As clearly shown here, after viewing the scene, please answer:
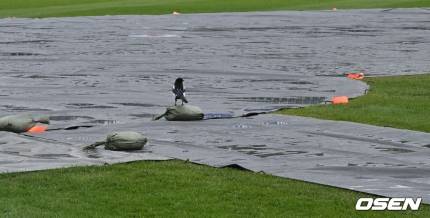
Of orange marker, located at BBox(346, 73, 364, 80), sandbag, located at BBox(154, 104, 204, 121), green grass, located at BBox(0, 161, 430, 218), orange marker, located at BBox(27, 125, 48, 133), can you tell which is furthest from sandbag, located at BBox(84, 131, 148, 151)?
orange marker, located at BBox(346, 73, 364, 80)

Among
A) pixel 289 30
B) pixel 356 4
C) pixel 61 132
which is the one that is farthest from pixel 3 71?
pixel 356 4

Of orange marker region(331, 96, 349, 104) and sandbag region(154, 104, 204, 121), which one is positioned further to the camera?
orange marker region(331, 96, 349, 104)

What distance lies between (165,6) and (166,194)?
41.3 metres

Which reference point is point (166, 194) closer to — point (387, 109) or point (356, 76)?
point (387, 109)

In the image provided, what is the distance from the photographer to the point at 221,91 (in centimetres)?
1652

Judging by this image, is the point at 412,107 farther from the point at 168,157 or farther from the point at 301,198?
the point at 301,198

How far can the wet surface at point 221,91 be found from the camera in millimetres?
10352

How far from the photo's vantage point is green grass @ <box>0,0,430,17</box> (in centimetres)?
4656

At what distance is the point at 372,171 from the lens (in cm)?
977

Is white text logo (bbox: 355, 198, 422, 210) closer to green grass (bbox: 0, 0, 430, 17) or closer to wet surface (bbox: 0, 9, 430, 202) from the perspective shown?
wet surface (bbox: 0, 9, 430, 202)

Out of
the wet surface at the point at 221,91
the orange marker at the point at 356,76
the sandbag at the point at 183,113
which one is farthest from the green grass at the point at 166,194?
the orange marker at the point at 356,76

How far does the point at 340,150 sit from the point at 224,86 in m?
6.46

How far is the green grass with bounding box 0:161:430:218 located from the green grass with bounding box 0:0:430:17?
35.4m

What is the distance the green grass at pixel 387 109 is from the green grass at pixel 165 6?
29.5m
